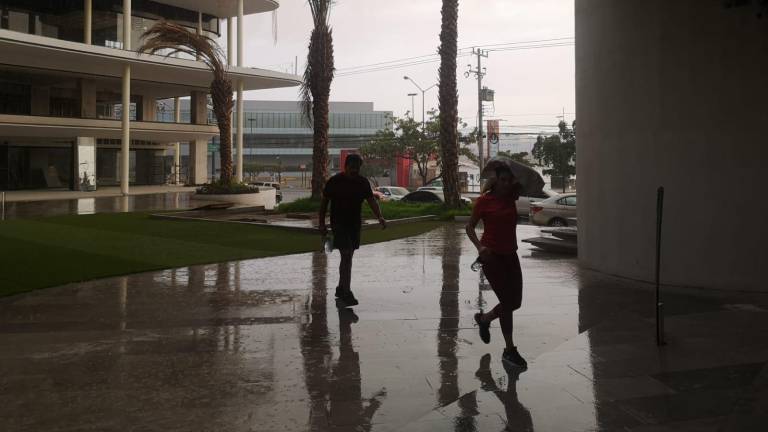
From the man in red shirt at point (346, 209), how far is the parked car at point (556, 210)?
13.4 m

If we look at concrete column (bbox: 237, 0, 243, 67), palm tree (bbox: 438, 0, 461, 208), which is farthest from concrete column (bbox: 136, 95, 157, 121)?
palm tree (bbox: 438, 0, 461, 208)

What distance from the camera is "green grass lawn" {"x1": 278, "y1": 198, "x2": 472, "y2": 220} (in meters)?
21.9

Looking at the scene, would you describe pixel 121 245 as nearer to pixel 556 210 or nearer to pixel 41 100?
pixel 556 210

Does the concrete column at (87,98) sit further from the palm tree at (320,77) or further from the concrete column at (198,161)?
the palm tree at (320,77)

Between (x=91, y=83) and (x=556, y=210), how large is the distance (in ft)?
112

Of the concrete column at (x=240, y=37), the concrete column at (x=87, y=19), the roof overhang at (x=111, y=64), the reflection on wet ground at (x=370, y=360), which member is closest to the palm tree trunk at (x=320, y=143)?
the reflection on wet ground at (x=370, y=360)

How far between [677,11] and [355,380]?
667 cm

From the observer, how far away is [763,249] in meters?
8.91

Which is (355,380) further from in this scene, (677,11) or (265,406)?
(677,11)

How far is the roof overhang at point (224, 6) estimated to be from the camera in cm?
4566

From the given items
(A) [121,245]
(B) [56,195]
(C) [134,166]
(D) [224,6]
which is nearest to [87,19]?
(D) [224,6]

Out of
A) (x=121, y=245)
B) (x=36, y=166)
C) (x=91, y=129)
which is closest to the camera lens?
(x=121, y=245)

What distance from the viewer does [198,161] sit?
52125 mm

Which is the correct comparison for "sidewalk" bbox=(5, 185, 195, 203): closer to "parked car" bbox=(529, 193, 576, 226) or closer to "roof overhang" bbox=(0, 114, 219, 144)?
"roof overhang" bbox=(0, 114, 219, 144)
